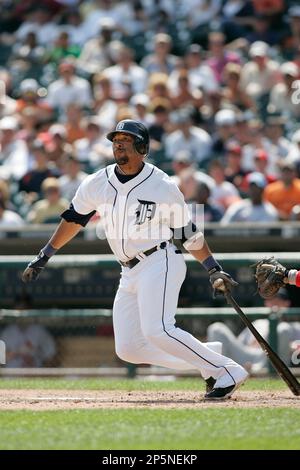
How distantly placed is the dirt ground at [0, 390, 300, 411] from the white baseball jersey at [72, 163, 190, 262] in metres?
0.91

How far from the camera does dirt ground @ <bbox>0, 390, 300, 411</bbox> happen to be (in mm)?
6797

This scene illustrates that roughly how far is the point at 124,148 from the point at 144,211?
0.40m

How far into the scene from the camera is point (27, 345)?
1048 centimetres

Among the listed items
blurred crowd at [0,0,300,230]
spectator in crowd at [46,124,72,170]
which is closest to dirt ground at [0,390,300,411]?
blurred crowd at [0,0,300,230]

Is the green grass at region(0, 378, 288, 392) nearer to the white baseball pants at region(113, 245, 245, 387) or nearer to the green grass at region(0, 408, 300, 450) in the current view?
the white baseball pants at region(113, 245, 245, 387)

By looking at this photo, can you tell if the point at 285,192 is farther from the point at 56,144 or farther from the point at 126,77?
the point at 126,77

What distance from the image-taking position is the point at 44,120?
14.5 metres

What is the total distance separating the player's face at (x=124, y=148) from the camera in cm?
696

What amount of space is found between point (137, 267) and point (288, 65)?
24.2 ft

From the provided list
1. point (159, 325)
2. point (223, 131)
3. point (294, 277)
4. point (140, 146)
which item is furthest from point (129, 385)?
point (223, 131)

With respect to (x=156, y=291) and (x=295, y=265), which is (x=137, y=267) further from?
(x=295, y=265)

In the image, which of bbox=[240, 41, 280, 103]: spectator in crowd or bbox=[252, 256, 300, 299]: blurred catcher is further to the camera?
bbox=[240, 41, 280, 103]: spectator in crowd

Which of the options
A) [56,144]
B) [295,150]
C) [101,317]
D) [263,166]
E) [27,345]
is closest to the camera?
[101,317]
